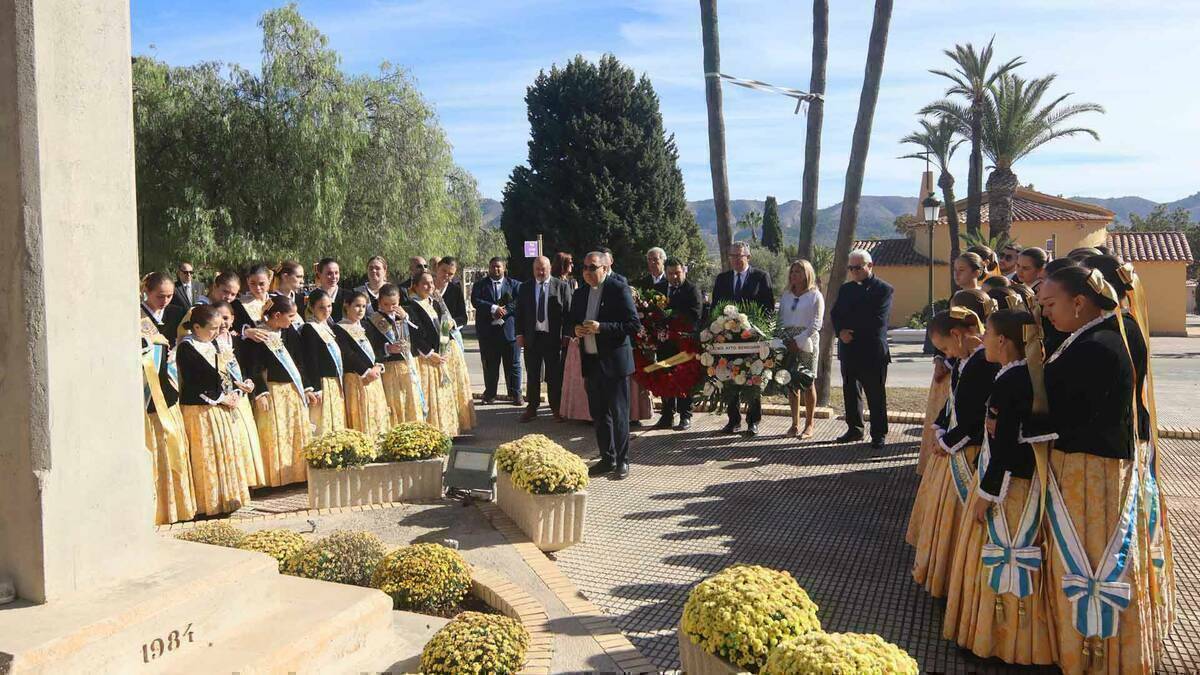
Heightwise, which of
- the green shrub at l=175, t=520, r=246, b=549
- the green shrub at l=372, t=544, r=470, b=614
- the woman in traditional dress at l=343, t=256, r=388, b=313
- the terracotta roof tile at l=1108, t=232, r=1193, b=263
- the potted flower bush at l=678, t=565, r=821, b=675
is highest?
the terracotta roof tile at l=1108, t=232, r=1193, b=263

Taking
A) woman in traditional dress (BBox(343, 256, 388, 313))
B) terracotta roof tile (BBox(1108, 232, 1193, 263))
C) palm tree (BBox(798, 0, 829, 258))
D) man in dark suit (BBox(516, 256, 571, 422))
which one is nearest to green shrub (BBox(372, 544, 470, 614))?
woman in traditional dress (BBox(343, 256, 388, 313))

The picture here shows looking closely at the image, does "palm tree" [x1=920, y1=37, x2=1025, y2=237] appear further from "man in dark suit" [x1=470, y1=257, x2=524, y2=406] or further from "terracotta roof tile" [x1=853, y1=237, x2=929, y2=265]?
"man in dark suit" [x1=470, y1=257, x2=524, y2=406]

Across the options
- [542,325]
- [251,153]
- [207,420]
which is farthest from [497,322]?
[251,153]

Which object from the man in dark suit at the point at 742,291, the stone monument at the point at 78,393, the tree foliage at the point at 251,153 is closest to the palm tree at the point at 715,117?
the man in dark suit at the point at 742,291

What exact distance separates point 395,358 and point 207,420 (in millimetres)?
2403

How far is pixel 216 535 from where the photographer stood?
16.9 feet

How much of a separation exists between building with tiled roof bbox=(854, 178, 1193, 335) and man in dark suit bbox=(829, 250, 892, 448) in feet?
80.2

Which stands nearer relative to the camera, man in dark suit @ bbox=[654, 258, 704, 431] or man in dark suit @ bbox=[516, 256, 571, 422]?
man in dark suit @ bbox=[654, 258, 704, 431]

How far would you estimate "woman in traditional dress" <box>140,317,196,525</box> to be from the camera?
256 inches

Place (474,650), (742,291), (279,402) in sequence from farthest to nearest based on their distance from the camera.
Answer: (742,291)
(279,402)
(474,650)

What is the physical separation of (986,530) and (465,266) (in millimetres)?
38312

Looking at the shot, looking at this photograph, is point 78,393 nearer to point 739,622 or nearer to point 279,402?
point 739,622

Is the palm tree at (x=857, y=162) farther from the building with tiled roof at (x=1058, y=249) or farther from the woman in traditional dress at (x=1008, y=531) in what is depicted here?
the building with tiled roof at (x=1058, y=249)

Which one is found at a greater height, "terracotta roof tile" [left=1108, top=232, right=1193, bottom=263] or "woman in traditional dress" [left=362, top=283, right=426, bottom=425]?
"terracotta roof tile" [left=1108, top=232, right=1193, bottom=263]
